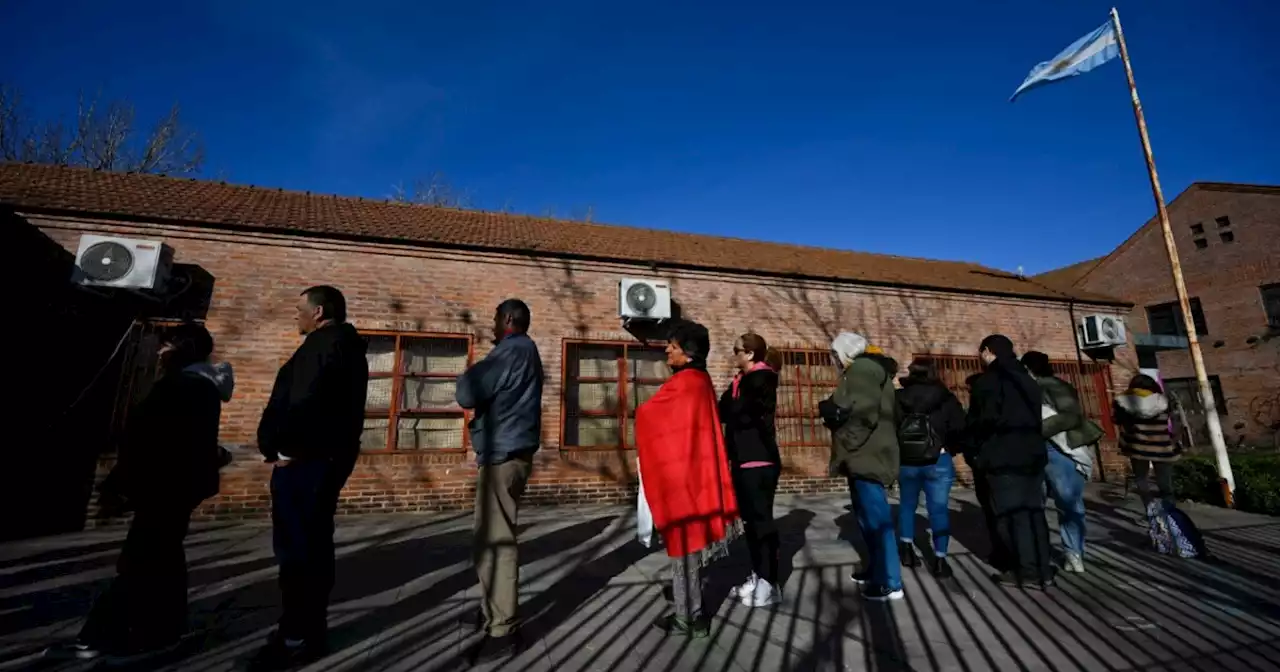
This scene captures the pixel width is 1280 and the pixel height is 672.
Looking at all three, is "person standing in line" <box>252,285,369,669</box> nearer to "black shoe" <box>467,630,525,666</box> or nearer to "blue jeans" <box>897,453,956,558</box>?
"black shoe" <box>467,630,525,666</box>

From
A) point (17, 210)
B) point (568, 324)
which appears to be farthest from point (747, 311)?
point (17, 210)

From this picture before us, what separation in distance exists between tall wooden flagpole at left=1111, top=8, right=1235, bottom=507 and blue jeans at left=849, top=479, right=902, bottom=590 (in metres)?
6.52

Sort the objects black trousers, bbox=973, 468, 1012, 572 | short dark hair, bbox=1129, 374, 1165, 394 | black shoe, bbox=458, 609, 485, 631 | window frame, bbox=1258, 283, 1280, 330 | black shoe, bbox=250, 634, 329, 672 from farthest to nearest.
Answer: window frame, bbox=1258, 283, 1280, 330, short dark hair, bbox=1129, 374, 1165, 394, black trousers, bbox=973, 468, 1012, 572, black shoe, bbox=458, 609, 485, 631, black shoe, bbox=250, 634, 329, 672

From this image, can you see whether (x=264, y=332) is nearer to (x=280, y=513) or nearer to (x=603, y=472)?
(x=603, y=472)

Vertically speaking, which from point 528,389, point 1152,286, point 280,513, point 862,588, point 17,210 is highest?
point 1152,286

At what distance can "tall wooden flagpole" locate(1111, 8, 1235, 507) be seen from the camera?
684 cm

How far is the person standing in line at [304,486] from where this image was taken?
246 cm

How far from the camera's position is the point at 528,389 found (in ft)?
9.46

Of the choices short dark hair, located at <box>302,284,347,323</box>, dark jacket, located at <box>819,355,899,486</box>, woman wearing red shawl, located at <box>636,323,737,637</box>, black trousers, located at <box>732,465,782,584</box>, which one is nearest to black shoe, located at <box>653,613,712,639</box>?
woman wearing red shawl, located at <box>636,323,737,637</box>

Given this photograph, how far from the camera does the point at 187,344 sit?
2891 millimetres

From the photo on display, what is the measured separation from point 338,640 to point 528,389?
65.9 inches

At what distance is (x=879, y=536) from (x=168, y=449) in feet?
13.7

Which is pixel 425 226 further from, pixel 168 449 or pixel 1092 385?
pixel 1092 385

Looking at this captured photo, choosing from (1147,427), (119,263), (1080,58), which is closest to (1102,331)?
(1080,58)
